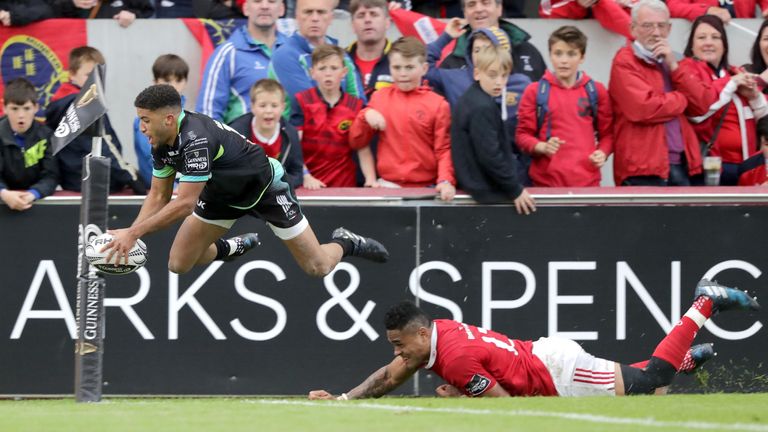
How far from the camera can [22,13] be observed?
11.5m

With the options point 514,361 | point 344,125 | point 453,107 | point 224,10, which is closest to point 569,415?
point 514,361

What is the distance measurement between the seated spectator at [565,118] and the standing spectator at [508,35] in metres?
0.50

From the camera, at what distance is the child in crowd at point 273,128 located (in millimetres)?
10406

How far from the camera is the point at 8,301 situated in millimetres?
10250

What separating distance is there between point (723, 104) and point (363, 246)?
3.50 meters

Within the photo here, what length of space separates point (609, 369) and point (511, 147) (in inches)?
87.6

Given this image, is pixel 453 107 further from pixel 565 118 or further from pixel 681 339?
pixel 681 339

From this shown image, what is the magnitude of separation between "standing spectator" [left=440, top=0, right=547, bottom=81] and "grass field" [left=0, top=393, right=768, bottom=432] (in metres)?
3.56

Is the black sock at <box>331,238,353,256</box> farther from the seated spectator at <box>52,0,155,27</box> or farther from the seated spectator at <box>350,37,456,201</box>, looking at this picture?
the seated spectator at <box>52,0,155,27</box>

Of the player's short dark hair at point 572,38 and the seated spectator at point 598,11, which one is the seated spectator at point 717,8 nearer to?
the seated spectator at point 598,11

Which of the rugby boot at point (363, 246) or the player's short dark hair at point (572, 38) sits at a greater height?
the player's short dark hair at point (572, 38)

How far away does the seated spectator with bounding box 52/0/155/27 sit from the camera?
1180 cm

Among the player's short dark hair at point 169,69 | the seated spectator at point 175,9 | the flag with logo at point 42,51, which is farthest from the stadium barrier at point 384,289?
the seated spectator at point 175,9

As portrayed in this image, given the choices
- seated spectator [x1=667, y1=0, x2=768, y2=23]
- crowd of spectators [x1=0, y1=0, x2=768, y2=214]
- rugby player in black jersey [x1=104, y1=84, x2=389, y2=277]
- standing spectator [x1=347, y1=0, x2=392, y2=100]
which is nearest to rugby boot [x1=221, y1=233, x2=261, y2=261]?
rugby player in black jersey [x1=104, y1=84, x2=389, y2=277]
